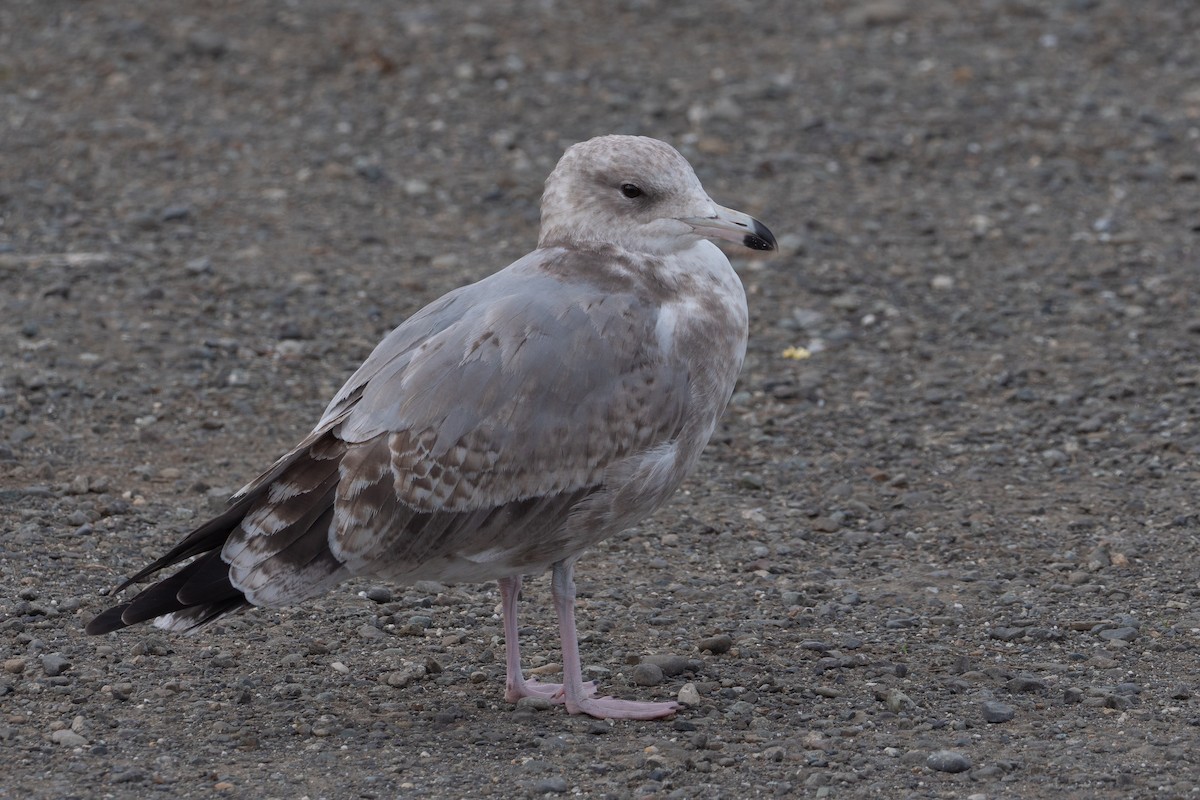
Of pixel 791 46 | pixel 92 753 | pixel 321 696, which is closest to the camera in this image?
pixel 92 753

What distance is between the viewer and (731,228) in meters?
5.35

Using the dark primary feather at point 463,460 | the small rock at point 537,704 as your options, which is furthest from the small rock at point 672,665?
the dark primary feather at point 463,460

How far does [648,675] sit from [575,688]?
324mm

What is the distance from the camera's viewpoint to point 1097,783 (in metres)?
4.63

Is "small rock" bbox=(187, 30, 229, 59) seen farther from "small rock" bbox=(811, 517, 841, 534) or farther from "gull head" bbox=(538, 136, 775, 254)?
"gull head" bbox=(538, 136, 775, 254)

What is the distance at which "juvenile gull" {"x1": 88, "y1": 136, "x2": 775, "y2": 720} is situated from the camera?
5.03m

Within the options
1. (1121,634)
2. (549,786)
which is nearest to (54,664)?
(549,786)

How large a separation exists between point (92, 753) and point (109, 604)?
1009 mm

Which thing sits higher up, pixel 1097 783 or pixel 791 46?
pixel 791 46

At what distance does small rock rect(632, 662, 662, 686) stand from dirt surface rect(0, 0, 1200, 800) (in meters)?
0.01

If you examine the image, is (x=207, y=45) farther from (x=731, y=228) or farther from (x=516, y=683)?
(x=516, y=683)

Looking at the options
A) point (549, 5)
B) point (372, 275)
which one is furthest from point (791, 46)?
point (372, 275)

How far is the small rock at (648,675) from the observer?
5504 mm

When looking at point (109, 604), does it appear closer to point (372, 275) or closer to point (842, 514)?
point (842, 514)
